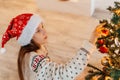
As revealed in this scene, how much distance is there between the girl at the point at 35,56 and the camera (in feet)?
5.25

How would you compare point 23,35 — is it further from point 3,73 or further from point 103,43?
point 3,73

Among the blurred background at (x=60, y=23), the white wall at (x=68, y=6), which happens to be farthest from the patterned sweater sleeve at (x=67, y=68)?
the white wall at (x=68, y=6)

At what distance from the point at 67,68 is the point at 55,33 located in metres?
1.25

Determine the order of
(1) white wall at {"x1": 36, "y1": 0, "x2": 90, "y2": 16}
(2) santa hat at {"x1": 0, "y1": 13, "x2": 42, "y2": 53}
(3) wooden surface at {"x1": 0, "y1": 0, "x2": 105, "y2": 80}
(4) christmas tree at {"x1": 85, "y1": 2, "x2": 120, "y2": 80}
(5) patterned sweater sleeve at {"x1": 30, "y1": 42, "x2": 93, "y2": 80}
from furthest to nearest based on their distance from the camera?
(1) white wall at {"x1": 36, "y1": 0, "x2": 90, "y2": 16}
(3) wooden surface at {"x1": 0, "y1": 0, "x2": 105, "y2": 80}
(2) santa hat at {"x1": 0, "y1": 13, "x2": 42, "y2": 53}
(5) patterned sweater sleeve at {"x1": 30, "y1": 42, "x2": 93, "y2": 80}
(4) christmas tree at {"x1": 85, "y1": 2, "x2": 120, "y2": 80}

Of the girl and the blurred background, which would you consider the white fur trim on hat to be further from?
the blurred background

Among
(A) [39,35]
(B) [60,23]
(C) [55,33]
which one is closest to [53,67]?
(A) [39,35]

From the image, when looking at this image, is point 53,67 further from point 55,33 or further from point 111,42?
point 55,33

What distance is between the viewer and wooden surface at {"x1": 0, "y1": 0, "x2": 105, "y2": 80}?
8.32 feet

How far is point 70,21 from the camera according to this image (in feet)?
9.62

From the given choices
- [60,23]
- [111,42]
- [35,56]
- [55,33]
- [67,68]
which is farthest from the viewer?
[60,23]

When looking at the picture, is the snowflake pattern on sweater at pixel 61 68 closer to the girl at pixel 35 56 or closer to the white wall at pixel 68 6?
the girl at pixel 35 56

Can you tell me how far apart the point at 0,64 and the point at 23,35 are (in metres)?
0.99

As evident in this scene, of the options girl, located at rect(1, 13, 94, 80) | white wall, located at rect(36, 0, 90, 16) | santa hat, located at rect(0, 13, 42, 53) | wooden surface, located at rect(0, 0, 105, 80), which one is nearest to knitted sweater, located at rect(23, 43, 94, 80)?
girl, located at rect(1, 13, 94, 80)

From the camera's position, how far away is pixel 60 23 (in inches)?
115
